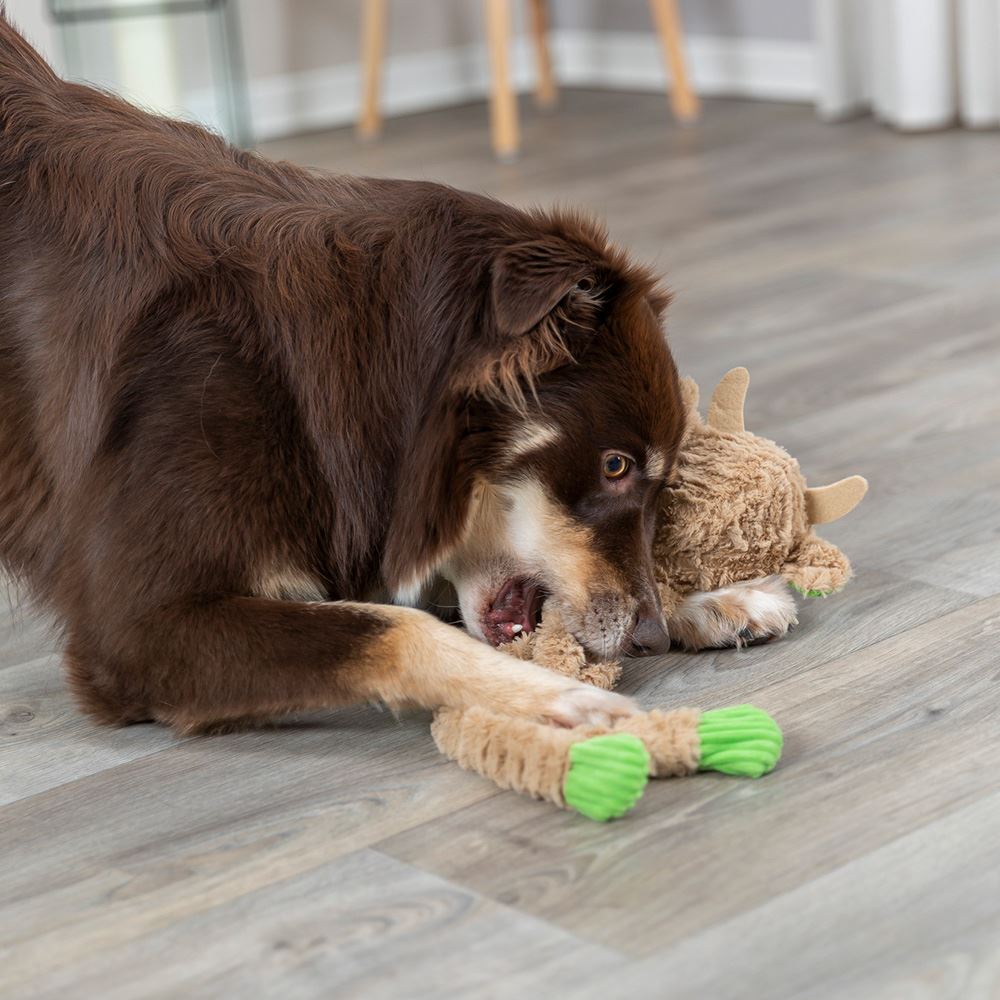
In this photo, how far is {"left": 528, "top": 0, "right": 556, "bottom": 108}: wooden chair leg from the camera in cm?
666

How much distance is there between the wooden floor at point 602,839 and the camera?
141 cm

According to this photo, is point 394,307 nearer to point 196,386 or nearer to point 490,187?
point 196,386

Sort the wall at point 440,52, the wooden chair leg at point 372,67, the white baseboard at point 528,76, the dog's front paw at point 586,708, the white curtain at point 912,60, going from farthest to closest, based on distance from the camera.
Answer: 1. the white baseboard at point 528,76
2. the wooden chair leg at point 372,67
3. the wall at point 440,52
4. the white curtain at point 912,60
5. the dog's front paw at point 586,708

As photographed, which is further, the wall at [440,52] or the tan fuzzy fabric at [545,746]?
the wall at [440,52]

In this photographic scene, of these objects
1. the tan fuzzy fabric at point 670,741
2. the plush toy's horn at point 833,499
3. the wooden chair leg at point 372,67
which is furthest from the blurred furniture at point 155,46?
the tan fuzzy fabric at point 670,741

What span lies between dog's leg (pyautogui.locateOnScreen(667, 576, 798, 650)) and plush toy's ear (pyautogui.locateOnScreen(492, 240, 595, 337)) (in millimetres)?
493

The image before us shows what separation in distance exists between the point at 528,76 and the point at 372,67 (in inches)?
45.5

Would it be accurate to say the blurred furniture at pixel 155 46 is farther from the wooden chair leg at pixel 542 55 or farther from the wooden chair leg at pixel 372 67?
the wooden chair leg at pixel 542 55

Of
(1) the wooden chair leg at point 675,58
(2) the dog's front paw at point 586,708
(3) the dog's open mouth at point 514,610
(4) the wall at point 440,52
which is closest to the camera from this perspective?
(2) the dog's front paw at point 586,708

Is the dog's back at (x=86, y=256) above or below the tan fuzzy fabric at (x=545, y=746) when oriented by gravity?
above

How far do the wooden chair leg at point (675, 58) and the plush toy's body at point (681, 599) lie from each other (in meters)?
4.06

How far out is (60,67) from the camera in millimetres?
5934

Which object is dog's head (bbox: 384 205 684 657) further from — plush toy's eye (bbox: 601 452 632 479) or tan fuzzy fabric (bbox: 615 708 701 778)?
tan fuzzy fabric (bbox: 615 708 701 778)

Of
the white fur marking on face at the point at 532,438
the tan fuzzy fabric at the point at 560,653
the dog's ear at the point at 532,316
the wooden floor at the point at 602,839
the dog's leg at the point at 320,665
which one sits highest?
the dog's ear at the point at 532,316
